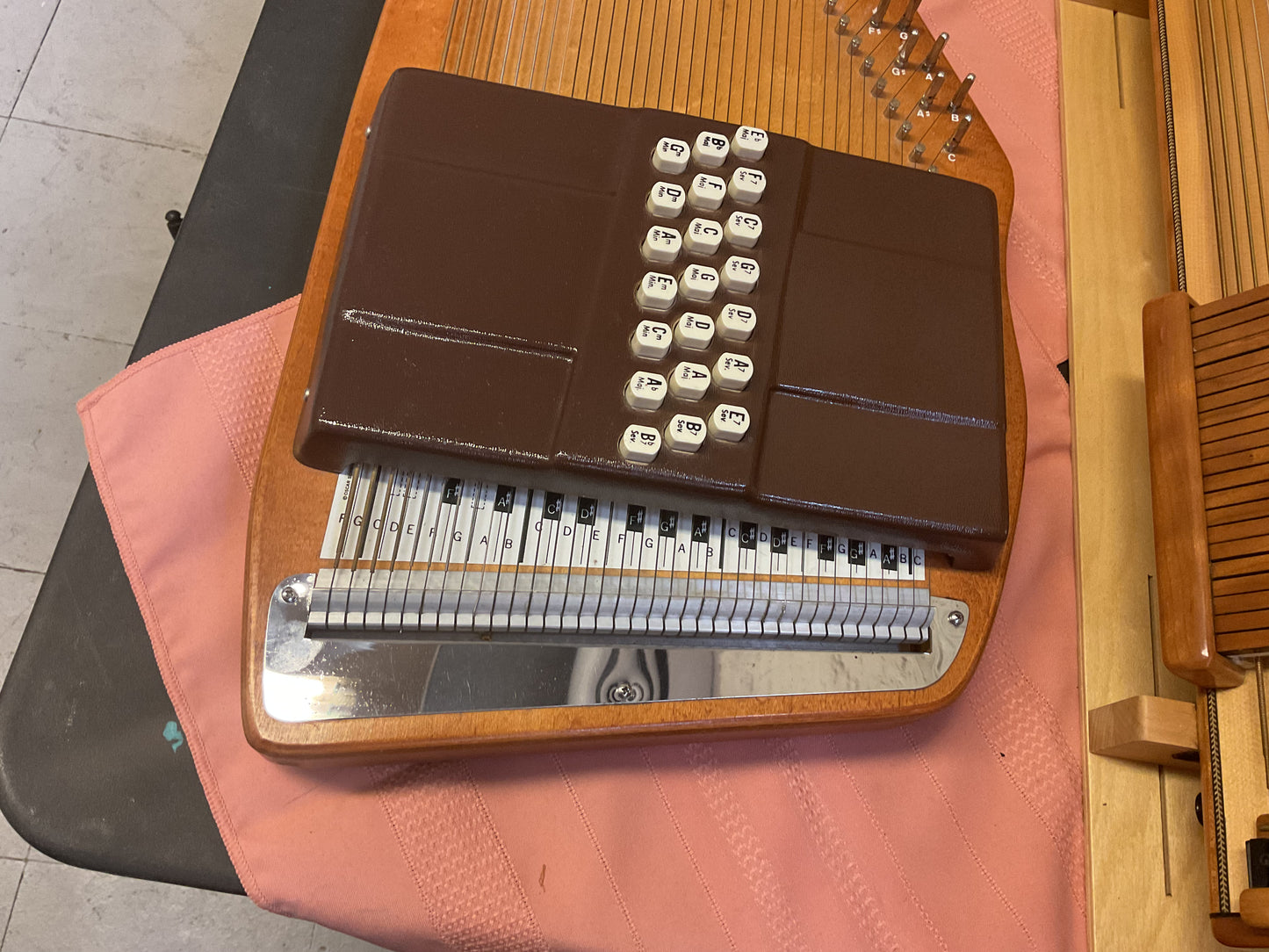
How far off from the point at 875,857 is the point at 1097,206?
3.08ft

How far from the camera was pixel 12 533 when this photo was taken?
1.93 metres

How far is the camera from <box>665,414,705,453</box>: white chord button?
0.95 meters

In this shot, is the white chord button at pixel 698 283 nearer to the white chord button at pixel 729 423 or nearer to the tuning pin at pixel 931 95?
the white chord button at pixel 729 423

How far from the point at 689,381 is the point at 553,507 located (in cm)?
18

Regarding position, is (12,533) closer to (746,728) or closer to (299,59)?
(299,59)

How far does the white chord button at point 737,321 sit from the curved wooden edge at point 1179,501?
47 centimetres

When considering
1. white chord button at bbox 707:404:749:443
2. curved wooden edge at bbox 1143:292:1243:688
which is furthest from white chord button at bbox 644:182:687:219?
curved wooden edge at bbox 1143:292:1243:688

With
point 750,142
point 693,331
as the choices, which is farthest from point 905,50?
point 693,331

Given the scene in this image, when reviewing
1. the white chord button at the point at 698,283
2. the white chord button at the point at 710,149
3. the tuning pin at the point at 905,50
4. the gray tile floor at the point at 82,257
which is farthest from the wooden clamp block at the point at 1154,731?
the gray tile floor at the point at 82,257

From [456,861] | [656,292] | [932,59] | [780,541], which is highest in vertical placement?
[932,59]

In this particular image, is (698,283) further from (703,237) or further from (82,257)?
(82,257)

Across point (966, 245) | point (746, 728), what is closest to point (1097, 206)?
point (966, 245)

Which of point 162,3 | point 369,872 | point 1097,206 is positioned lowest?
point 369,872

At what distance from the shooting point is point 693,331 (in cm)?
99
